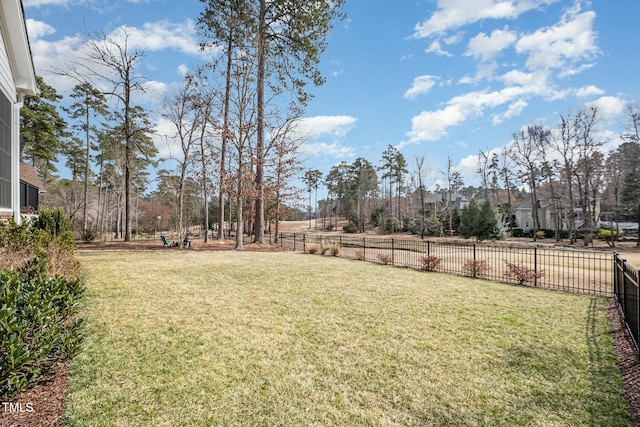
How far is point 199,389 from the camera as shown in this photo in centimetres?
283

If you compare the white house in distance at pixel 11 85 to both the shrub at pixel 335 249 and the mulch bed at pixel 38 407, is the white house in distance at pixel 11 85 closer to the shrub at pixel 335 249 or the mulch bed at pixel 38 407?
the mulch bed at pixel 38 407

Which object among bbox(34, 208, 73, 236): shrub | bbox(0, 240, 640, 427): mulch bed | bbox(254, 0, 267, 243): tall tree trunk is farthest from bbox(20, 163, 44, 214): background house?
bbox(0, 240, 640, 427): mulch bed

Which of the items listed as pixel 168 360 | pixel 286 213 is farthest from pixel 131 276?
pixel 286 213

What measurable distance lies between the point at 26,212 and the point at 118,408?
14.6 meters

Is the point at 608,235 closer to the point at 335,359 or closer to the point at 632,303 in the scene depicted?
the point at 632,303

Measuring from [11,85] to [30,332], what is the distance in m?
8.43

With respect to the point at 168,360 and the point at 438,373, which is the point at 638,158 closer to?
the point at 438,373

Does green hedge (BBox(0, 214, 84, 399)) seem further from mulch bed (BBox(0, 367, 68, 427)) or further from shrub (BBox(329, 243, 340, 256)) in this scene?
shrub (BBox(329, 243, 340, 256))

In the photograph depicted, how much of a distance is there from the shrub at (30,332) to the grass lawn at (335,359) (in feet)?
1.09

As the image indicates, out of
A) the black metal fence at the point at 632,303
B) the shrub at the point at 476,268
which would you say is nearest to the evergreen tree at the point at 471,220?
the shrub at the point at 476,268

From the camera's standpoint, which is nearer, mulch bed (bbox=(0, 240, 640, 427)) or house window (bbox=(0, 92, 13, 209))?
mulch bed (bbox=(0, 240, 640, 427))

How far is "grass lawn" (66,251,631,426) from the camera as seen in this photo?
8.59 ft

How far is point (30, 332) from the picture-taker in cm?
276

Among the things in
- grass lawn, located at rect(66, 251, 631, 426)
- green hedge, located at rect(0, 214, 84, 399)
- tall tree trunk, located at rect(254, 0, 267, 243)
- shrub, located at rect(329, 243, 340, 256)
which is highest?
tall tree trunk, located at rect(254, 0, 267, 243)
